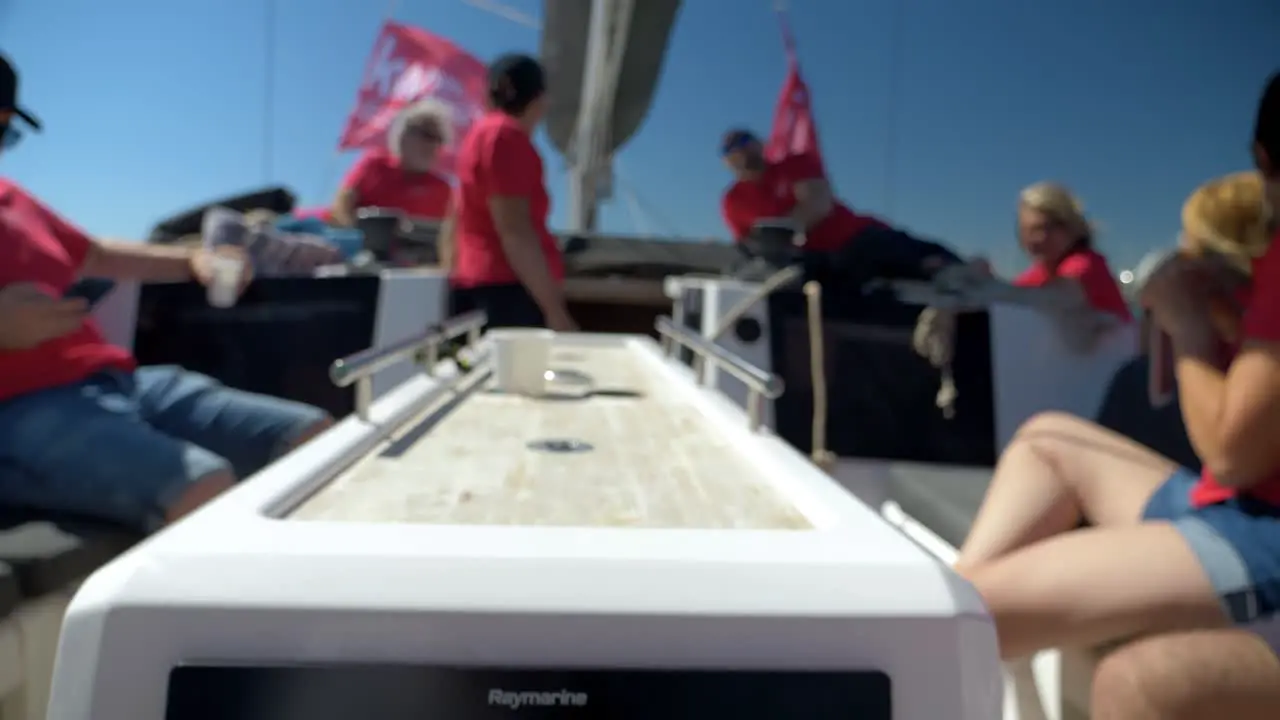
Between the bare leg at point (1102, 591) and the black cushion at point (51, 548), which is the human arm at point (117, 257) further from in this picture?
the bare leg at point (1102, 591)

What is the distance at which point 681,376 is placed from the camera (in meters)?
1.41

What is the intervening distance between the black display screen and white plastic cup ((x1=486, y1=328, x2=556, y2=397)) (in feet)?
2.51

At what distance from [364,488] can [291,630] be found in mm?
236

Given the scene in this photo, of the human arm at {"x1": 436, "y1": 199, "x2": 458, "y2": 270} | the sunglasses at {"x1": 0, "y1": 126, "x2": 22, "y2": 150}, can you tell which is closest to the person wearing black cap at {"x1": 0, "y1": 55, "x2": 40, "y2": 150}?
the sunglasses at {"x1": 0, "y1": 126, "x2": 22, "y2": 150}

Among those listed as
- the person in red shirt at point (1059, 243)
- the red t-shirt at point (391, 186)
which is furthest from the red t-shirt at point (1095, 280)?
the red t-shirt at point (391, 186)

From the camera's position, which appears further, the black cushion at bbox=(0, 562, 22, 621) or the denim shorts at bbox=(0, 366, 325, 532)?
the denim shorts at bbox=(0, 366, 325, 532)

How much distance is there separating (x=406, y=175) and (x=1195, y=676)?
10.1ft

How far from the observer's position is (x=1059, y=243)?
2518 mm

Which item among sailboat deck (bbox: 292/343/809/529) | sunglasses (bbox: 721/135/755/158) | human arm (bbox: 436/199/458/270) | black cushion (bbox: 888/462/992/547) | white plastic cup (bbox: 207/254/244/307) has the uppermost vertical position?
sunglasses (bbox: 721/135/755/158)

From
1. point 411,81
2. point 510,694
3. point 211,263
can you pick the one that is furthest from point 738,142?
point 411,81

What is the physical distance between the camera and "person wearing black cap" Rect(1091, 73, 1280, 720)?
868 mm

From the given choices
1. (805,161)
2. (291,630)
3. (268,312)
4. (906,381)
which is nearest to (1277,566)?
(291,630)

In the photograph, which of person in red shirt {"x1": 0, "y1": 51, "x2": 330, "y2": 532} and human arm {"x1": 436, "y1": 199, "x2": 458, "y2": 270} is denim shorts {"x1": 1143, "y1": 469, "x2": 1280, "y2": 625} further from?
human arm {"x1": 436, "y1": 199, "x2": 458, "y2": 270}

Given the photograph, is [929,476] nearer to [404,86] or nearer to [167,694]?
[167,694]
